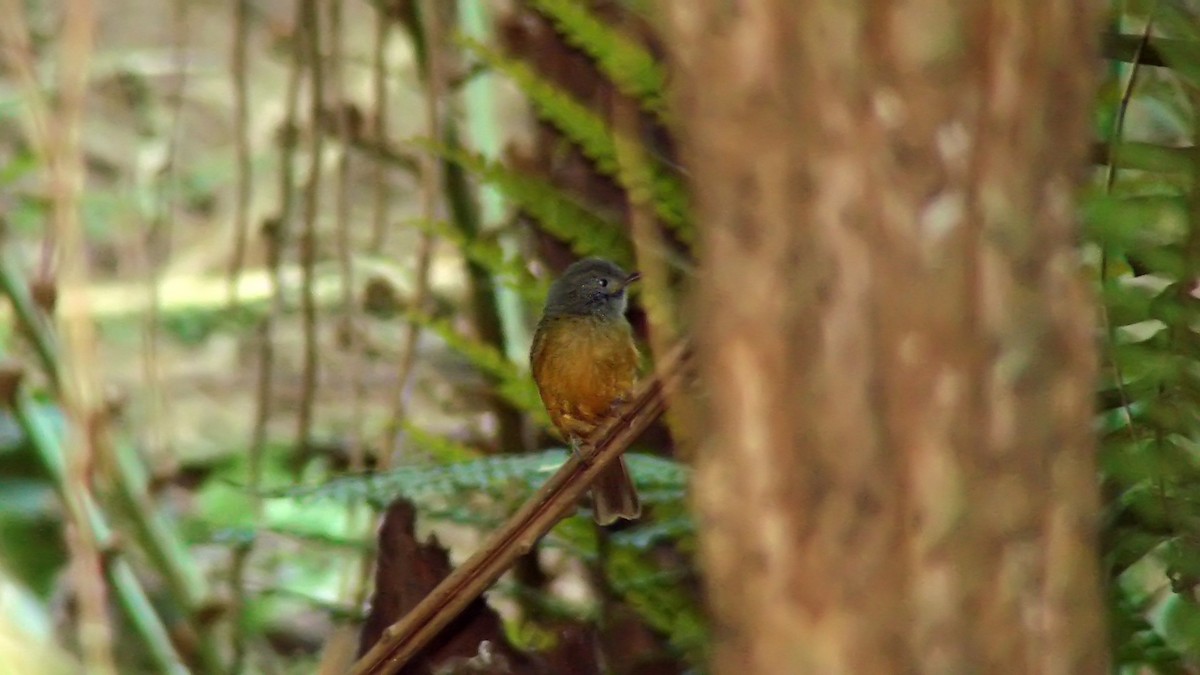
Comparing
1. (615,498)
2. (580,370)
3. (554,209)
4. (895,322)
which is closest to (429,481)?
(615,498)

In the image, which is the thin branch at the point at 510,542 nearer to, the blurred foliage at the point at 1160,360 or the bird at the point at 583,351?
the blurred foliage at the point at 1160,360

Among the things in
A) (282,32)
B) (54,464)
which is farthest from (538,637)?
(282,32)

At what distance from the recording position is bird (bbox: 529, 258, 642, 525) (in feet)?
5.15

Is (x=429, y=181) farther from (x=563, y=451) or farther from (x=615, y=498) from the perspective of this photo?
(x=615, y=498)

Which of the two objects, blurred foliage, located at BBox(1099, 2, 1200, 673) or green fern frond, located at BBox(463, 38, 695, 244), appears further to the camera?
green fern frond, located at BBox(463, 38, 695, 244)

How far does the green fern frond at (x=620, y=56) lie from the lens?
1562 mm

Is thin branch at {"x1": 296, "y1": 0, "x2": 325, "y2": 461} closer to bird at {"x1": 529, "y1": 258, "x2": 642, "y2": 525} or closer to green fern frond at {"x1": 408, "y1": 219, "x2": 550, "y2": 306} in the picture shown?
green fern frond at {"x1": 408, "y1": 219, "x2": 550, "y2": 306}

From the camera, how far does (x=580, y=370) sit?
1.57 meters

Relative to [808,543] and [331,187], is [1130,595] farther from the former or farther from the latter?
[331,187]

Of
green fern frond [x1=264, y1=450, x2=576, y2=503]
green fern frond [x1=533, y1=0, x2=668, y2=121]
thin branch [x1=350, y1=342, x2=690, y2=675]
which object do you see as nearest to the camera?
thin branch [x1=350, y1=342, x2=690, y2=675]

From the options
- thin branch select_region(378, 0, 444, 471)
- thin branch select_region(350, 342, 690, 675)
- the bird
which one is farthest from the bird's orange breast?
thin branch select_region(350, 342, 690, 675)

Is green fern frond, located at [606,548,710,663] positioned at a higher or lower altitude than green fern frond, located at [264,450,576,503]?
lower

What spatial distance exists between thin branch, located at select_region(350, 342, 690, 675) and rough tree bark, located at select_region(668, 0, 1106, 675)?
34 centimetres

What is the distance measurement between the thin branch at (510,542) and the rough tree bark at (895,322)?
0.34 meters
